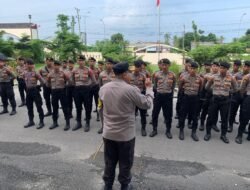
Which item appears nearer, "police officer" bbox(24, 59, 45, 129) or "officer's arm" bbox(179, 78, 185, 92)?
"officer's arm" bbox(179, 78, 185, 92)

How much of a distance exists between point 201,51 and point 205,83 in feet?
48.7

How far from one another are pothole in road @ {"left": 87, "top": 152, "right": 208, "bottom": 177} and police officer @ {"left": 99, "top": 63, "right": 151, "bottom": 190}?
2.96 feet

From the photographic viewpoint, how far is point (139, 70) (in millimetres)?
7211

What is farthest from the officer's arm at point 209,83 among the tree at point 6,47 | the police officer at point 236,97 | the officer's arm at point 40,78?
the tree at point 6,47

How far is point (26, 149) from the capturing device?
5984 mm

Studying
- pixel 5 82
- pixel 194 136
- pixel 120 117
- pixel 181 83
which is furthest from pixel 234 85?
pixel 5 82

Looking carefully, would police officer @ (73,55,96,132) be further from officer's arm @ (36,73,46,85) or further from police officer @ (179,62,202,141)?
police officer @ (179,62,202,141)

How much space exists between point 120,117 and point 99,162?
1.77m

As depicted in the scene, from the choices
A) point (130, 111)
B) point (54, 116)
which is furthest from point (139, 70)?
point (130, 111)

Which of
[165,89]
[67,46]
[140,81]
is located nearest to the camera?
[165,89]

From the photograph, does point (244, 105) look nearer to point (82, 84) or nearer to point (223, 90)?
point (223, 90)

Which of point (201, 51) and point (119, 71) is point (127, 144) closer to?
point (119, 71)

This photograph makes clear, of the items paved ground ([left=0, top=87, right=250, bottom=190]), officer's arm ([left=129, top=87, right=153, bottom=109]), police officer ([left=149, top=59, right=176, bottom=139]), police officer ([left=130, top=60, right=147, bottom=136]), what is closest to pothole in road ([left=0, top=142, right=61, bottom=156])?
paved ground ([left=0, top=87, right=250, bottom=190])

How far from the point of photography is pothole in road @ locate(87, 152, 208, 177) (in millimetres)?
4953
